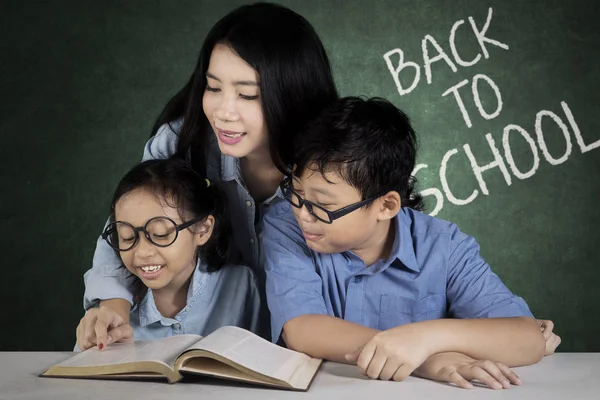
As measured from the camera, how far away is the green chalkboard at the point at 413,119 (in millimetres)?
2891

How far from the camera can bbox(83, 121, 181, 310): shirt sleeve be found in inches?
60.1

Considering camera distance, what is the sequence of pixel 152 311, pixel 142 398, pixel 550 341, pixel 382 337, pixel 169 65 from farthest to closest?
pixel 169 65
pixel 152 311
pixel 550 341
pixel 382 337
pixel 142 398

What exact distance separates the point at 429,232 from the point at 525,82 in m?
1.72

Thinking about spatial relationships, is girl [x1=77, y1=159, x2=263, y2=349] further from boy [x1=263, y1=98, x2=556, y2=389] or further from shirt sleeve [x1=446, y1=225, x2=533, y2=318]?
shirt sleeve [x1=446, y1=225, x2=533, y2=318]

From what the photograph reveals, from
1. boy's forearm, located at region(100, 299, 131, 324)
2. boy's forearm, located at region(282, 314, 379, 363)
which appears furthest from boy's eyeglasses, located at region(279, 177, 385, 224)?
boy's forearm, located at region(100, 299, 131, 324)

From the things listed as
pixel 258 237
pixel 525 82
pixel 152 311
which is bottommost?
pixel 152 311

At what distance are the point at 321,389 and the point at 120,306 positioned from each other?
619mm

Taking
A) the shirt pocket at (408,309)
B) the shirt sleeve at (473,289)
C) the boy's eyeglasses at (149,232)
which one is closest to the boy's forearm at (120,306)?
the boy's eyeglasses at (149,232)

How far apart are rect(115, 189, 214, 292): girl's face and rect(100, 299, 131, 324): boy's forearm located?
2.2 inches

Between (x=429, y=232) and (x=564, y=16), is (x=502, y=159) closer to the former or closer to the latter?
(x=564, y=16)

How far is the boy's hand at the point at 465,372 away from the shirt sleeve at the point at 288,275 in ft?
0.86

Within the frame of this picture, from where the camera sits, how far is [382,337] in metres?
1.07

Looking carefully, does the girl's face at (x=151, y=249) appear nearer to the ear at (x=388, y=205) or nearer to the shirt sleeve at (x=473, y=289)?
the ear at (x=388, y=205)

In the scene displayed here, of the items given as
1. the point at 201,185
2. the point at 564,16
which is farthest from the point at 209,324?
the point at 564,16
